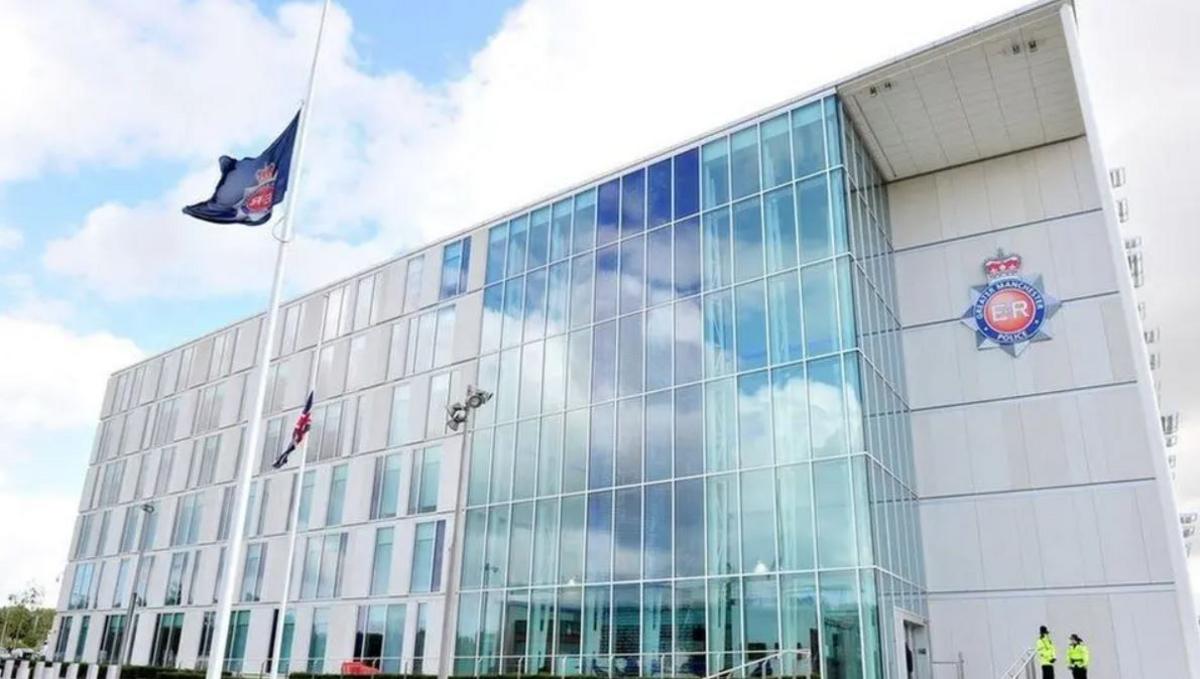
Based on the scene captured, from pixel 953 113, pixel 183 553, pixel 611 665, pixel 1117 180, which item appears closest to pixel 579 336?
pixel 611 665

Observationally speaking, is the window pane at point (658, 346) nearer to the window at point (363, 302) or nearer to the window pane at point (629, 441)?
the window pane at point (629, 441)

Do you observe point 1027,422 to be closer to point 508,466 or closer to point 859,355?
point 859,355

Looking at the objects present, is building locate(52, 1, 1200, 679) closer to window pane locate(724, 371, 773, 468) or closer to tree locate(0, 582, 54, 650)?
window pane locate(724, 371, 773, 468)

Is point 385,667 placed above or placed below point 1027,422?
below

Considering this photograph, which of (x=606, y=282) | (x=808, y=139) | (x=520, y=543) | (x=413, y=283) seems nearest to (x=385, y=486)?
(x=520, y=543)

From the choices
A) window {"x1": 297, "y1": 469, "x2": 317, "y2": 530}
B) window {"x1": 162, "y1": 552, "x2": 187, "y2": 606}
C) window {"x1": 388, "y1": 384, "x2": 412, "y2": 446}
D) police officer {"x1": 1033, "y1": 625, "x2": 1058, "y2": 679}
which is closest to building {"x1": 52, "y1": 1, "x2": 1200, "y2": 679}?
window {"x1": 388, "y1": 384, "x2": 412, "y2": 446}

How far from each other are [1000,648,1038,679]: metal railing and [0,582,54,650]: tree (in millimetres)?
106889

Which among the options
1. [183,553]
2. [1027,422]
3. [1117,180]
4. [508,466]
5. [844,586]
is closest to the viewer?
[844,586]

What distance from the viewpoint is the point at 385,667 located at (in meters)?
31.0

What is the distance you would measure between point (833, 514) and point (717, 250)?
29.1ft

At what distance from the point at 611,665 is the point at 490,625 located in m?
5.21

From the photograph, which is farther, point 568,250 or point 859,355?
point 568,250

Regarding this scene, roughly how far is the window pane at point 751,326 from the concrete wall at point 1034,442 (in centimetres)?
611

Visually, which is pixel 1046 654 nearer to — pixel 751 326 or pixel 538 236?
pixel 751 326
